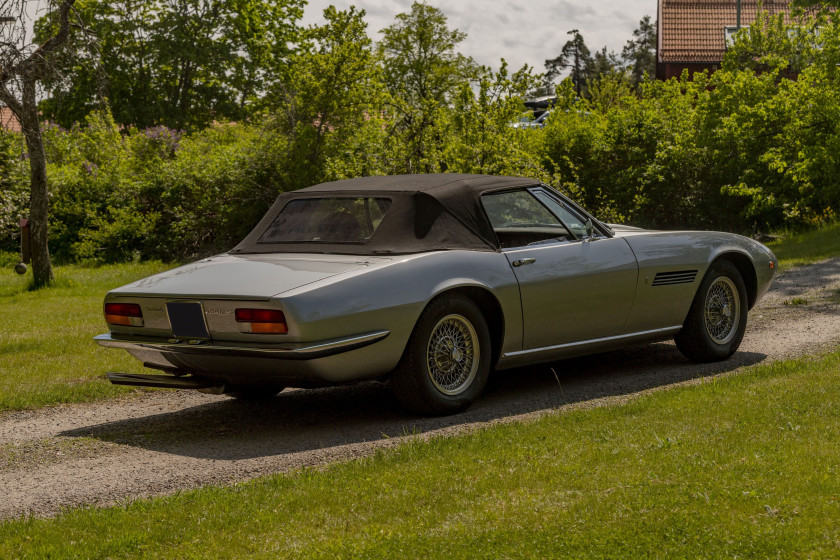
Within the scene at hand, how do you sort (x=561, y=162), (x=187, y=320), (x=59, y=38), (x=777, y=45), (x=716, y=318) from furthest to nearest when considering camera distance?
1. (x=777, y=45)
2. (x=561, y=162)
3. (x=59, y=38)
4. (x=716, y=318)
5. (x=187, y=320)

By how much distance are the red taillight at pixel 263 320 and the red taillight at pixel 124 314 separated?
2.65ft

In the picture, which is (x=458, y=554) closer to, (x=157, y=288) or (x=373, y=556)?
(x=373, y=556)

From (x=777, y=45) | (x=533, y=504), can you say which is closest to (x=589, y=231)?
(x=533, y=504)

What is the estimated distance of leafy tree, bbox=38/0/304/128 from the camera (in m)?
44.2

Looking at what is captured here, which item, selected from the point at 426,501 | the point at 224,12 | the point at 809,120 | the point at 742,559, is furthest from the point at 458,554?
the point at 224,12

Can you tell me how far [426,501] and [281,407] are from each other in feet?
9.48

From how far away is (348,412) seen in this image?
6.73 meters

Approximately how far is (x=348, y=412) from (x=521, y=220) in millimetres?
1727

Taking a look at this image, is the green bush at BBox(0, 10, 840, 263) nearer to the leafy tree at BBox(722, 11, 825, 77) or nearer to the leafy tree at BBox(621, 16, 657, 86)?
the leafy tree at BBox(722, 11, 825, 77)

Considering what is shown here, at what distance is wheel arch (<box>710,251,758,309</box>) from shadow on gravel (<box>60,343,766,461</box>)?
1.52ft

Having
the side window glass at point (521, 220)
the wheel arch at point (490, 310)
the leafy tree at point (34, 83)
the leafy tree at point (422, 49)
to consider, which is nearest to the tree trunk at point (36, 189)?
the leafy tree at point (34, 83)

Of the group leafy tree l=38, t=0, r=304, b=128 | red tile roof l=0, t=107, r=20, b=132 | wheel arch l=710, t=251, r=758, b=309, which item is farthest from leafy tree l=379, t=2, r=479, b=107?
wheel arch l=710, t=251, r=758, b=309

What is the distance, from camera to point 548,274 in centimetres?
684

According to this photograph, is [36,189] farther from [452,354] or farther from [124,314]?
[452,354]
